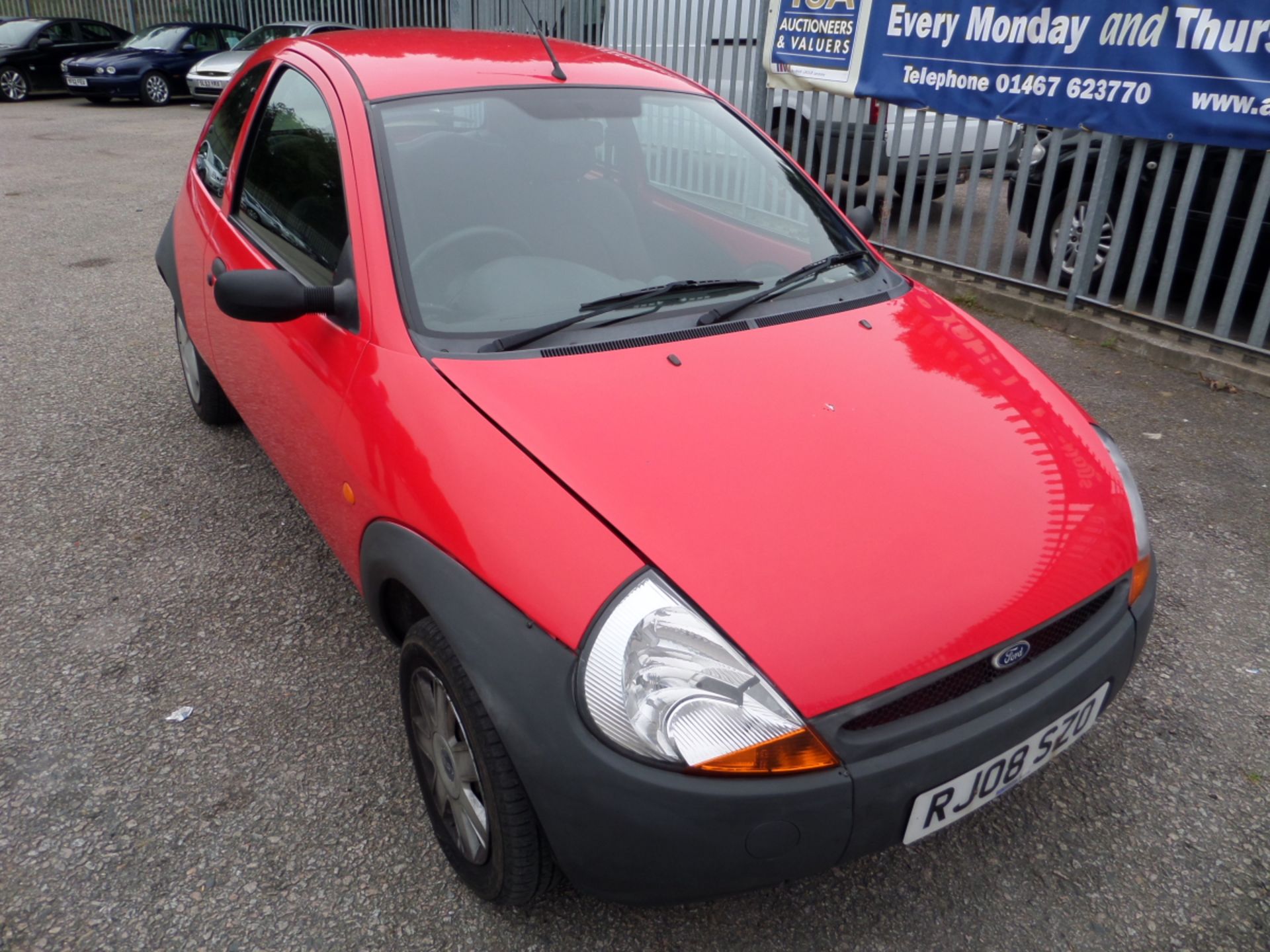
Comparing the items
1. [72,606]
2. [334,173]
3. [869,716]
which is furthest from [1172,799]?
[72,606]

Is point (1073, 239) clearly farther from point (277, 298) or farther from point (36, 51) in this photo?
point (36, 51)

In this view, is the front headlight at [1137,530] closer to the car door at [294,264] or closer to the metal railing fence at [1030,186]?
the car door at [294,264]

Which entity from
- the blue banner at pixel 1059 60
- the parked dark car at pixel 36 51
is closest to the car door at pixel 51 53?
the parked dark car at pixel 36 51

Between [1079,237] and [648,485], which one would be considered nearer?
[648,485]

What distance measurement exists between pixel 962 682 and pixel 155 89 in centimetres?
1917

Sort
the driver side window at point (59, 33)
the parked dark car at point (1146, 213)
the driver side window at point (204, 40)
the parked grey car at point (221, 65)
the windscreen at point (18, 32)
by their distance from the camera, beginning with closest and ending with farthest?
the parked dark car at point (1146, 213), the parked grey car at point (221, 65), the windscreen at point (18, 32), the driver side window at point (59, 33), the driver side window at point (204, 40)

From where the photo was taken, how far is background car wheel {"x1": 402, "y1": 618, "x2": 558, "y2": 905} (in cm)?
178

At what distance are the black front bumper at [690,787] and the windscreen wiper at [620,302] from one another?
2.29ft

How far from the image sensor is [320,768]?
2426 mm

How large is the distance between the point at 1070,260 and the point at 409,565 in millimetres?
5320

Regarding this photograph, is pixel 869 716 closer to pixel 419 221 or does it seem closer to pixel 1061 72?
pixel 419 221

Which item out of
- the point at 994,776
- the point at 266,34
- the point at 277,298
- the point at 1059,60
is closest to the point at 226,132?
the point at 277,298

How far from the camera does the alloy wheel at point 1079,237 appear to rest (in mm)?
5402

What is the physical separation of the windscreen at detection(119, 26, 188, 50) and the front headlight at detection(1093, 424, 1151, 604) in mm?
19176
